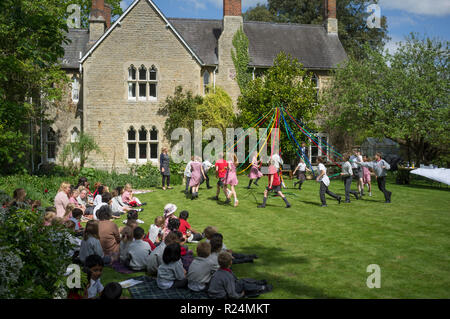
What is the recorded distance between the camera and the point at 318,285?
21.5 ft

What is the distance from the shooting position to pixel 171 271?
6621mm

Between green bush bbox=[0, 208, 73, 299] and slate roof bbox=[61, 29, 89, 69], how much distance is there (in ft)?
74.5

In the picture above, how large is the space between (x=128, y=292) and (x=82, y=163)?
18.7 meters

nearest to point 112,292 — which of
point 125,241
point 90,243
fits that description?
point 90,243

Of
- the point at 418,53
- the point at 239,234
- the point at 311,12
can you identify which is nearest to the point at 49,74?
the point at 239,234

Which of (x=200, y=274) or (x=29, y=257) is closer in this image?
(x=29, y=257)

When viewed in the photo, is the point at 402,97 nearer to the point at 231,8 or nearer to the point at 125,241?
the point at 231,8

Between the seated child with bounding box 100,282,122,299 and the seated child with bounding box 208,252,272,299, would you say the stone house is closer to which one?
the seated child with bounding box 208,252,272,299

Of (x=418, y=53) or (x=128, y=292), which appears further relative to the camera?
(x=418, y=53)

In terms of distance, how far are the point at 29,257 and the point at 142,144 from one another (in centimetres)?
2010

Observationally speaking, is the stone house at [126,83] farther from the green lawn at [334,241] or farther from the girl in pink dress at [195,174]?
the girl in pink dress at [195,174]

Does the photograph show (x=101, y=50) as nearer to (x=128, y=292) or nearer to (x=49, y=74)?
(x=49, y=74)

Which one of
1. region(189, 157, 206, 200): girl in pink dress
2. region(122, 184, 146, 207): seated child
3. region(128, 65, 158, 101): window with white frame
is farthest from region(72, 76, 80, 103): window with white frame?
region(189, 157, 206, 200): girl in pink dress

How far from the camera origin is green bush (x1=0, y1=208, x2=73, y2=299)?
4.22 metres
